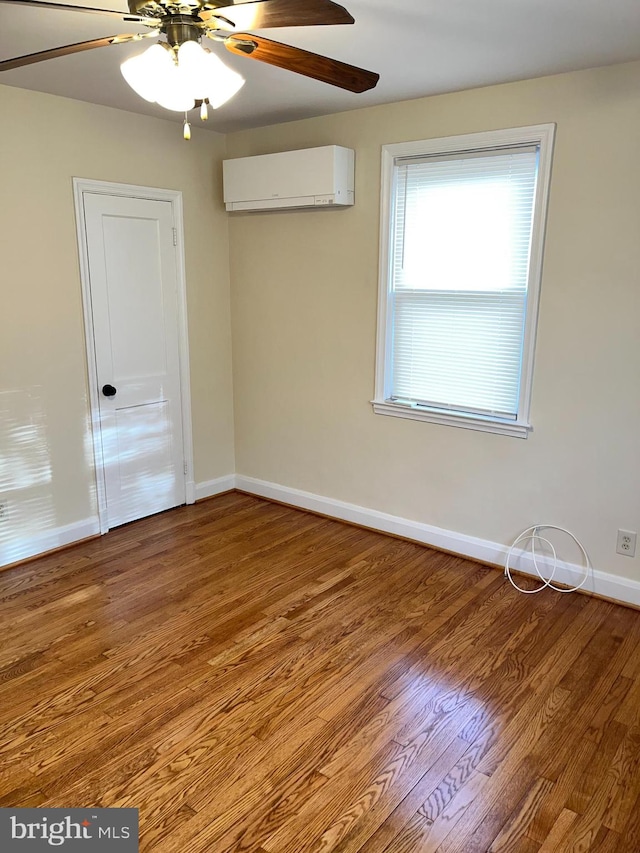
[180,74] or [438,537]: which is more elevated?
[180,74]

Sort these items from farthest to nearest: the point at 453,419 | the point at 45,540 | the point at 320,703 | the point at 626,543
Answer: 1. the point at 45,540
2. the point at 453,419
3. the point at 626,543
4. the point at 320,703

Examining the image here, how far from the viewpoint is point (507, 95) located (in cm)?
308

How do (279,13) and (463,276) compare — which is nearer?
(279,13)

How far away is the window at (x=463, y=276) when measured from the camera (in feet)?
10.4

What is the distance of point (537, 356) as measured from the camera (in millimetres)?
3189

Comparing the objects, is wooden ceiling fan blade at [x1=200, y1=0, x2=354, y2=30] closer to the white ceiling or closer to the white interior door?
the white ceiling

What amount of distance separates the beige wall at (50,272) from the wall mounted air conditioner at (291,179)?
0.35 metres

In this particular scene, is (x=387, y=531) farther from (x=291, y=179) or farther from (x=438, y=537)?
(x=291, y=179)

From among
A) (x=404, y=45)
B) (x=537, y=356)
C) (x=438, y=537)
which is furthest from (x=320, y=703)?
(x=404, y=45)

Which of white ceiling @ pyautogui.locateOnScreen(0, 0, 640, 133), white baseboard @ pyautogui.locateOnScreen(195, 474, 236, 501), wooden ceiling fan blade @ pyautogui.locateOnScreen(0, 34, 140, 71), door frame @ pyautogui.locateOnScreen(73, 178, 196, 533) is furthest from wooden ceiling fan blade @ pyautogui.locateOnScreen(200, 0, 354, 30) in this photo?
white baseboard @ pyautogui.locateOnScreen(195, 474, 236, 501)

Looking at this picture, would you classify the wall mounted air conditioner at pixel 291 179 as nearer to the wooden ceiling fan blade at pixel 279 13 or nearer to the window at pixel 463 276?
the window at pixel 463 276

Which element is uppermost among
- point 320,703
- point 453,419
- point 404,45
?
point 404,45

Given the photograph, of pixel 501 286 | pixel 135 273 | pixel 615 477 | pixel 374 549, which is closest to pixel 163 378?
pixel 135 273

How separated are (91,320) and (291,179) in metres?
1.48
